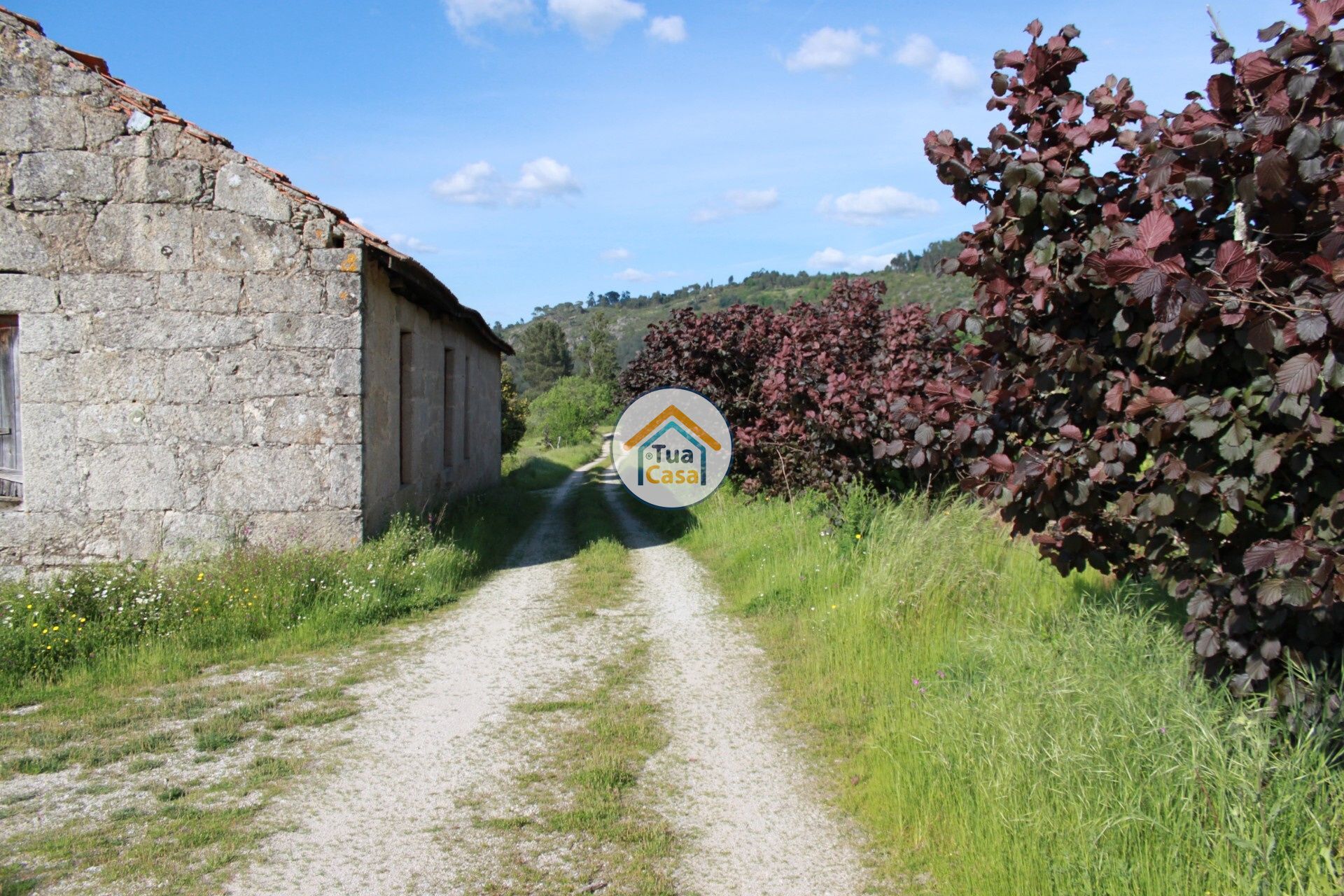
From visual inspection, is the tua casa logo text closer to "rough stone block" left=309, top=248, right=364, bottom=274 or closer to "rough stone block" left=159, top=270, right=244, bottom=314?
"rough stone block" left=309, top=248, right=364, bottom=274

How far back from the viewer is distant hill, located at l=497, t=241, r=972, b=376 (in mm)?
48031

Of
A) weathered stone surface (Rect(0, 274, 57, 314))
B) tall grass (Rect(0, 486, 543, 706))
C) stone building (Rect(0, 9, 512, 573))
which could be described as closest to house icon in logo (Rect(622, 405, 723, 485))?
tall grass (Rect(0, 486, 543, 706))

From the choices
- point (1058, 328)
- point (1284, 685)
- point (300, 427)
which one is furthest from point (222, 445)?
point (1284, 685)

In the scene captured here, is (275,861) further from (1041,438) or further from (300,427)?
(300,427)

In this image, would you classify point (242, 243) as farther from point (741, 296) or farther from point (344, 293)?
point (741, 296)

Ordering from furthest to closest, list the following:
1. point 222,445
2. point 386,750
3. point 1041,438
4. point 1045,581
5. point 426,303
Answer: point 426,303 → point 222,445 → point 1045,581 → point 386,750 → point 1041,438

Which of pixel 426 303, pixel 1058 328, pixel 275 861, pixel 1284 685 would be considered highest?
pixel 426 303

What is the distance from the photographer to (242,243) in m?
7.67

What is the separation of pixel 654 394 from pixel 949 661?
32.6 feet

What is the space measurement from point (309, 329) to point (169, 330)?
1.21 m

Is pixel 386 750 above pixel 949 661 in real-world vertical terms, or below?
below

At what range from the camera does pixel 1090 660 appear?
3.95 meters

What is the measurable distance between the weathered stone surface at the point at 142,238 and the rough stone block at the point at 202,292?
0.38 feet

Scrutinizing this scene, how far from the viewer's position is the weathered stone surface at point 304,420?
7734mm
